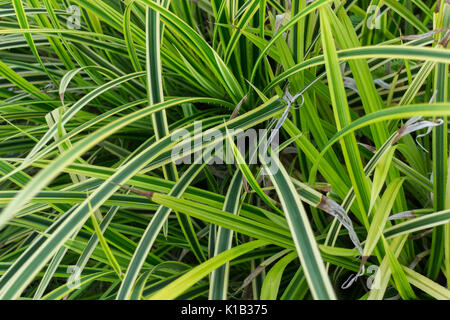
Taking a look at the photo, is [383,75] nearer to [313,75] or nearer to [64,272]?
[313,75]

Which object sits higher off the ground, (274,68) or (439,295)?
(274,68)

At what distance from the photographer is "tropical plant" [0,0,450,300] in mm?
452

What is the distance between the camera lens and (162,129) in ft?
1.89

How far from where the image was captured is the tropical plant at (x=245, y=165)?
0.45 metres

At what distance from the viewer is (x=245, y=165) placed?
18.5 inches

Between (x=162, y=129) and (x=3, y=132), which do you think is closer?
(x=162, y=129)

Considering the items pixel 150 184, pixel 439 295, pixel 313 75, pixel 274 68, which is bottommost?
pixel 439 295
